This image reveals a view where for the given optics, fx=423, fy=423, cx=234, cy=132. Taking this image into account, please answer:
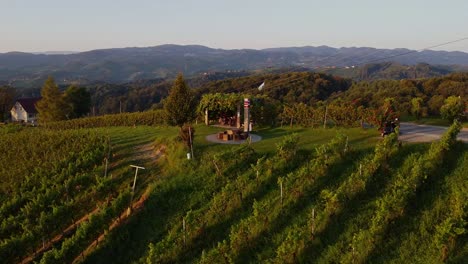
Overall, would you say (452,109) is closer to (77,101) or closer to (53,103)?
(53,103)

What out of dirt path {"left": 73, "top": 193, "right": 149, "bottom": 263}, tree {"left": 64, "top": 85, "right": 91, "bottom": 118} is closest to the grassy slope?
dirt path {"left": 73, "top": 193, "right": 149, "bottom": 263}

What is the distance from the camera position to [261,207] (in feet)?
55.2

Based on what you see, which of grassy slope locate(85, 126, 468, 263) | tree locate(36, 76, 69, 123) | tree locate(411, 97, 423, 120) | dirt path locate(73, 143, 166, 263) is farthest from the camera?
tree locate(36, 76, 69, 123)

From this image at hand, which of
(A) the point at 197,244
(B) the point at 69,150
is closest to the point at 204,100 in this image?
(B) the point at 69,150

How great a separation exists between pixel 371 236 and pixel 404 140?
9752mm

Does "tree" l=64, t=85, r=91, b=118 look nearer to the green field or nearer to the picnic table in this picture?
the green field

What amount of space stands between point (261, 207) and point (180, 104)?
1424 cm

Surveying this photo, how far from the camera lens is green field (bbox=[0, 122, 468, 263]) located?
14.9 metres

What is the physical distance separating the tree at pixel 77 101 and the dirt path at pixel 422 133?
42483 millimetres

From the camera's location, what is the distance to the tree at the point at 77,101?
56000mm

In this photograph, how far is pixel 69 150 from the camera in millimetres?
26531

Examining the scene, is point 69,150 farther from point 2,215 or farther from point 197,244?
point 197,244

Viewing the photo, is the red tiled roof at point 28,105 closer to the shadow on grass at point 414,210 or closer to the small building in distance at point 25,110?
the small building in distance at point 25,110

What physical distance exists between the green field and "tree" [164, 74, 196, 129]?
6.18 m
